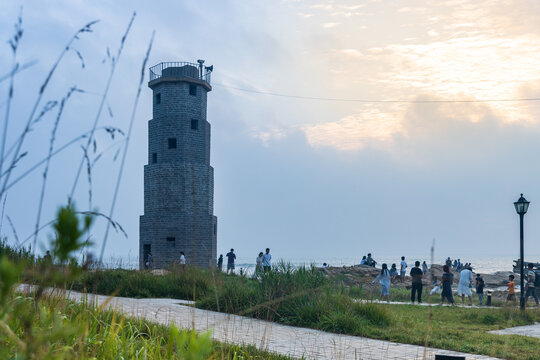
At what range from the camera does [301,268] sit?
10.9 metres

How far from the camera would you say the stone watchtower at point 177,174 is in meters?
32.8

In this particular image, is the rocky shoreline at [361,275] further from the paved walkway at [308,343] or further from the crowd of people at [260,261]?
the paved walkway at [308,343]

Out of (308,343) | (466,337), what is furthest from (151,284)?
(466,337)

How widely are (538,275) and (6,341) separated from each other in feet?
67.1

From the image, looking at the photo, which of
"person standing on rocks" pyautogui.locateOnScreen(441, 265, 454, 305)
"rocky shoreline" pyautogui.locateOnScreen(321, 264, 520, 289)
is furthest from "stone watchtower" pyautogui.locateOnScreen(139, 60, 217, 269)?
"person standing on rocks" pyautogui.locateOnScreen(441, 265, 454, 305)

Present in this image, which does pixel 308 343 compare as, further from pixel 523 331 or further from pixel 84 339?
pixel 523 331

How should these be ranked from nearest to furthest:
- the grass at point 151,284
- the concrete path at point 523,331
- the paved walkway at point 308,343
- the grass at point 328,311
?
the paved walkway at point 308,343 < the grass at point 328,311 < the concrete path at point 523,331 < the grass at point 151,284

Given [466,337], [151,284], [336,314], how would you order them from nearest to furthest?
[466,337]
[336,314]
[151,284]

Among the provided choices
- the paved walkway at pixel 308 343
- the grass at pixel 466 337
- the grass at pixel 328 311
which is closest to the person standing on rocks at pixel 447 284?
the grass at pixel 328 311

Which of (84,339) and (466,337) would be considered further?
(466,337)

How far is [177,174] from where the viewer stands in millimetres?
33000

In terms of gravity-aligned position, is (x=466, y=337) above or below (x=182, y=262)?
below

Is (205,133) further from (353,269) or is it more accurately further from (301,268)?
(301,268)

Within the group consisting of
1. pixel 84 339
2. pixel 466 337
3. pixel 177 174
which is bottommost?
pixel 466 337
